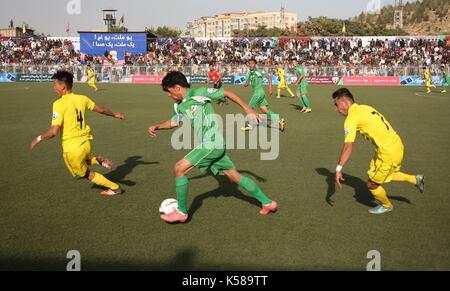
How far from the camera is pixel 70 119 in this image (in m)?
6.19

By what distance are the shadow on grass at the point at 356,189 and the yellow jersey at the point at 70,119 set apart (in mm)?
4134

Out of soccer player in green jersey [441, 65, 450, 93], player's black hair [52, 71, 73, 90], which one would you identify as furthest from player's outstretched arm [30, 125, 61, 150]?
soccer player in green jersey [441, 65, 450, 93]

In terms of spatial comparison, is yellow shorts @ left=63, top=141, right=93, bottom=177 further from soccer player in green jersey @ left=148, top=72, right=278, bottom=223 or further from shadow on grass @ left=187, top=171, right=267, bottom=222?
shadow on grass @ left=187, top=171, right=267, bottom=222

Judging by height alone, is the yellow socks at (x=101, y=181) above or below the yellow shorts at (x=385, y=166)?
below

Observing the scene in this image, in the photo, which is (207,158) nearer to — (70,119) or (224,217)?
(224,217)

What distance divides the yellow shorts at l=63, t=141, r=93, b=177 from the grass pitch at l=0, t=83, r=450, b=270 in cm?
55

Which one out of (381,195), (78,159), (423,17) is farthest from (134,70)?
(423,17)

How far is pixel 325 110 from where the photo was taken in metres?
18.7

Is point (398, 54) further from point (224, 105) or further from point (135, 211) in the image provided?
point (135, 211)

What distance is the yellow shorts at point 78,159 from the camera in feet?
20.3

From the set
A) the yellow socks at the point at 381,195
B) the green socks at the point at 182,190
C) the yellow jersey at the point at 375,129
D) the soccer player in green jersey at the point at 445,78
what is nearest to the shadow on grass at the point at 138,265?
the green socks at the point at 182,190

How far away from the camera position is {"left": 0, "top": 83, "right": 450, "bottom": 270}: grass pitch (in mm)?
4594

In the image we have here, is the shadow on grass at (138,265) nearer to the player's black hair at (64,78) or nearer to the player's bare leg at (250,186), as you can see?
the player's bare leg at (250,186)

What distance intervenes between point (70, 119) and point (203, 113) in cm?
225
